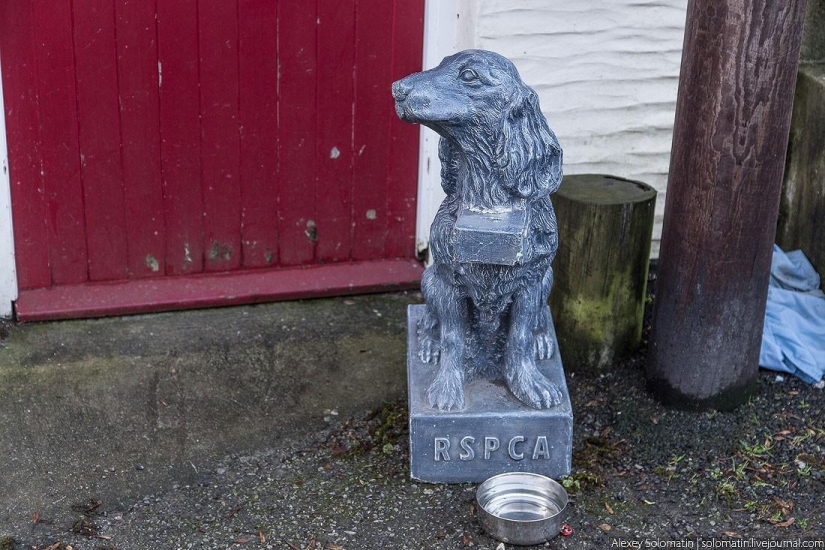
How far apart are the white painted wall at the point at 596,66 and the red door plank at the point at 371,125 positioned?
206 millimetres

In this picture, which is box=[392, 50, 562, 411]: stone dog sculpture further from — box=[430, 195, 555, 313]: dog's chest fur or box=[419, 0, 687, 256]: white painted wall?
box=[419, 0, 687, 256]: white painted wall

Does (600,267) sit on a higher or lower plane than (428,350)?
higher

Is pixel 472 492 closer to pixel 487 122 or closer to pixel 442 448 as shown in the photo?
pixel 442 448

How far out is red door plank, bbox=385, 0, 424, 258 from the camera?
5531 millimetres

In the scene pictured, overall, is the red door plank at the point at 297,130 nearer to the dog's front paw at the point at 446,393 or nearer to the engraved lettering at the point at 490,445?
the dog's front paw at the point at 446,393

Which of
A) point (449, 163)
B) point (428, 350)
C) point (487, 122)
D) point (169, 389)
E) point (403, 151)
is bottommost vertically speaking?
point (169, 389)

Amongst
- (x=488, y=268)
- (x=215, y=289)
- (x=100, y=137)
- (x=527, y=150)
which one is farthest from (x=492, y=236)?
(x=100, y=137)

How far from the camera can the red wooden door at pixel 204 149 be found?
5270 mm

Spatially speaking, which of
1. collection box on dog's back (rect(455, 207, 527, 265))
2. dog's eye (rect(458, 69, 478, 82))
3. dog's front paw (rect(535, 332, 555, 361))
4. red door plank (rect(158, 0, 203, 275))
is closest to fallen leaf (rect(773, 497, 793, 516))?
dog's front paw (rect(535, 332, 555, 361))

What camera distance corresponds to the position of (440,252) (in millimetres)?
4312

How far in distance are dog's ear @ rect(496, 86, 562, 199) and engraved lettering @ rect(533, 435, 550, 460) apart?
0.95 meters

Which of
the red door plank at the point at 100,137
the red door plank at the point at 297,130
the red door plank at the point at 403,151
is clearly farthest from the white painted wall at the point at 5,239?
the red door plank at the point at 403,151

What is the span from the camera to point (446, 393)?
440 cm

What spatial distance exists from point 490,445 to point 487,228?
88cm
